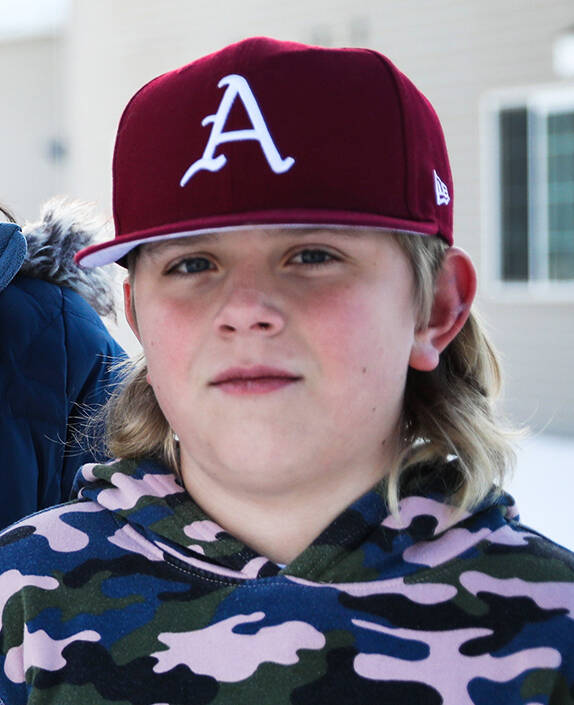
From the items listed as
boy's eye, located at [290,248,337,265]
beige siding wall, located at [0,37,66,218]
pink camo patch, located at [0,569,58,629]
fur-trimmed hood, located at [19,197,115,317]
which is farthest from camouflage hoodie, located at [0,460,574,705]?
beige siding wall, located at [0,37,66,218]

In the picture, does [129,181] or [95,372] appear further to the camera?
[95,372]

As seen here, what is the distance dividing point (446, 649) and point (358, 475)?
282mm

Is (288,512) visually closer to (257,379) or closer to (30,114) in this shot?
(257,379)

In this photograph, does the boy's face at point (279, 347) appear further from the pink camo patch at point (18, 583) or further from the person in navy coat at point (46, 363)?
the person in navy coat at point (46, 363)

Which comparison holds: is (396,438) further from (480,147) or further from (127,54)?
(127,54)

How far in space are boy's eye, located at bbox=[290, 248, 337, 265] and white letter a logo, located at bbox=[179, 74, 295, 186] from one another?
0.14 m

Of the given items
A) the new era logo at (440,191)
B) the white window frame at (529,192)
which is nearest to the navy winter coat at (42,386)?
the new era logo at (440,191)

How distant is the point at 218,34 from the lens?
8.83 m

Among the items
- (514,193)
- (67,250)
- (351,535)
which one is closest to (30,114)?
(514,193)

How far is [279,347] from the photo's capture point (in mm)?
1295

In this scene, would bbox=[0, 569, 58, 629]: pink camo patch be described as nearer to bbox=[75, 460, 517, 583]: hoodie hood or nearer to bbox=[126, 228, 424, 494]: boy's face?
bbox=[75, 460, 517, 583]: hoodie hood

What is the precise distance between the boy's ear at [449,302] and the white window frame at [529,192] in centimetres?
636

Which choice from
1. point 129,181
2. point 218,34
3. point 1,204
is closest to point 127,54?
point 218,34

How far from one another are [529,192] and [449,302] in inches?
257
